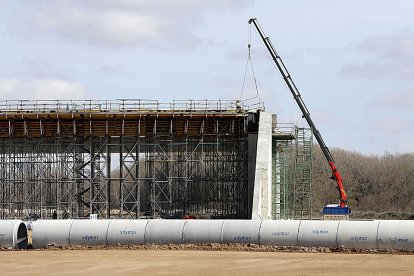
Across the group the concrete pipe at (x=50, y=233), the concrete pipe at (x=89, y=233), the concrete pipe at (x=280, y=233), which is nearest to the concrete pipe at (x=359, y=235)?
the concrete pipe at (x=280, y=233)

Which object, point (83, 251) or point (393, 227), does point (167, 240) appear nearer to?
point (83, 251)

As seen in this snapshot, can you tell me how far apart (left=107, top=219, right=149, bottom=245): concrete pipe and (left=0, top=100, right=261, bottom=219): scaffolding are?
14452 mm

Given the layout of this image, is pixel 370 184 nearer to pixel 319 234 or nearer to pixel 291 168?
pixel 291 168

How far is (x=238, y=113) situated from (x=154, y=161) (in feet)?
22.1

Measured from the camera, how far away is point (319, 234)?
140ft

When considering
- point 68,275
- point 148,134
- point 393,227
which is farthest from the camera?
point 148,134

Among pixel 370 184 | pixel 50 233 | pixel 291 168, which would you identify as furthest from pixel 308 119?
pixel 370 184

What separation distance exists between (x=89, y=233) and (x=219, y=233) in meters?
6.86

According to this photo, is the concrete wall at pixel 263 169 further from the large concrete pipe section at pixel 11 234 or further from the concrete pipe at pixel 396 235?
the large concrete pipe section at pixel 11 234

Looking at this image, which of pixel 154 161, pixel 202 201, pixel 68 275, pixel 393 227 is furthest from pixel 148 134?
pixel 68 275

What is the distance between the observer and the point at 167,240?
4500 cm

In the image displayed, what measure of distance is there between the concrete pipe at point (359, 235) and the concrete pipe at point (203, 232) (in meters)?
6.12

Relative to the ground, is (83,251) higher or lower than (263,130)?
lower

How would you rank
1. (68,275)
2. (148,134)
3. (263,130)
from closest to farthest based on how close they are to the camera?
1. (68,275)
2. (263,130)
3. (148,134)
